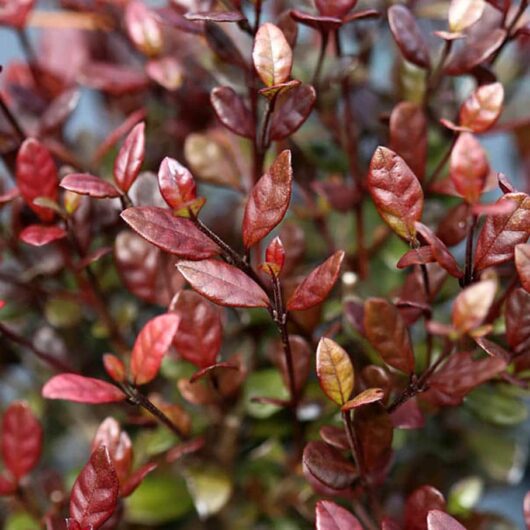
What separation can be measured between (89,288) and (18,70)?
0.93ft

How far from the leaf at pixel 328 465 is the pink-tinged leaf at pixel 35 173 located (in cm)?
27

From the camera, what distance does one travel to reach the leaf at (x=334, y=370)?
1.58 ft

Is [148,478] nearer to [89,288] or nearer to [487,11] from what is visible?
[89,288]

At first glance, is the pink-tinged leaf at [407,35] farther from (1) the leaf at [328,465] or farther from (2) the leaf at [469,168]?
(1) the leaf at [328,465]

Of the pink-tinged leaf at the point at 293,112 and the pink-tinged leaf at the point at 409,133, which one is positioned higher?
the pink-tinged leaf at the point at 293,112

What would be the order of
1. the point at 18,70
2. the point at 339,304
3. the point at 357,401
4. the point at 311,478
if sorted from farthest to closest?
the point at 18,70, the point at 339,304, the point at 311,478, the point at 357,401

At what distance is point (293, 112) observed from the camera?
558 millimetres

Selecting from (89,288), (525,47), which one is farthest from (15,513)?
(525,47)

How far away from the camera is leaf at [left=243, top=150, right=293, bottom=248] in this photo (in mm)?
478

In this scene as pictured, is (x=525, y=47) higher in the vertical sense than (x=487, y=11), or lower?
lower

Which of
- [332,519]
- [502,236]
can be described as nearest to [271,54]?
[502,236]

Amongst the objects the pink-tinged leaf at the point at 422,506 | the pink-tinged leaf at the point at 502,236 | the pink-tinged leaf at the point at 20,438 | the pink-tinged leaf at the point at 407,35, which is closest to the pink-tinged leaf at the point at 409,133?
the pink-tinged leaf at the point at 407,35

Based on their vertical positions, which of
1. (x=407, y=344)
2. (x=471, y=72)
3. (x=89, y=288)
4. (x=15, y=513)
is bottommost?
(x=15, y=513)

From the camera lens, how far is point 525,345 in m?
0.55
